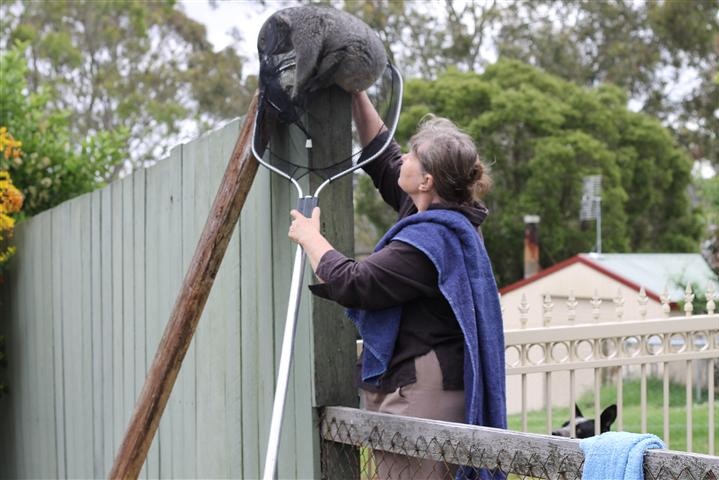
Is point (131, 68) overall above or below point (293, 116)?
above

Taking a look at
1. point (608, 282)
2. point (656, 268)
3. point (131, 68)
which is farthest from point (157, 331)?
point (131, 68)

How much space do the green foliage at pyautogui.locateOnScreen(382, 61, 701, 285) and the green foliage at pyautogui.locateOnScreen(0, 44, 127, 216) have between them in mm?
17069

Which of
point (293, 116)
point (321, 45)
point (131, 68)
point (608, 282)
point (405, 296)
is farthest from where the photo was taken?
point (131, 68)

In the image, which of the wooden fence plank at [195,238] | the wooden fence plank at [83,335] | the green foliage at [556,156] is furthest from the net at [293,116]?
the green foliage at [556,156]

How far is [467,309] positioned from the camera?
251cm

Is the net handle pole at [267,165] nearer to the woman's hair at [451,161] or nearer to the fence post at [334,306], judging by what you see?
the fence post at [334,306]

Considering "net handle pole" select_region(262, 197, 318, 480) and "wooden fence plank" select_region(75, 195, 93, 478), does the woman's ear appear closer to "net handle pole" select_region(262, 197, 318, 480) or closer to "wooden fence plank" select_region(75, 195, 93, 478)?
"net handle pole" select_region(262, 197, 318, 480)

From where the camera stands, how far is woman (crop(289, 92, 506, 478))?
251 cm

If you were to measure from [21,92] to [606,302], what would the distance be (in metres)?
9.92

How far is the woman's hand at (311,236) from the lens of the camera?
2.60 meters

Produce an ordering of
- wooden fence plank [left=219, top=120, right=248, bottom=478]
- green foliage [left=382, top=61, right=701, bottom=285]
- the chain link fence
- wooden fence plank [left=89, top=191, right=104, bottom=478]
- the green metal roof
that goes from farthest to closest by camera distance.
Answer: green foliage [left=382, top=61, right=701, bottom=285] < the green metal roof < wooden fence plank [left=89, top=191, right=104, bottom=478] < wooden fence plank [left=219, top=120, right=248, bottom=478] < the chain link fence

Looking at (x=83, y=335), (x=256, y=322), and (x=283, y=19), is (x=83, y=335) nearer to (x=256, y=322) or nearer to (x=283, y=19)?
(x=256, y=322)

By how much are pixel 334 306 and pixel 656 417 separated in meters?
7.16

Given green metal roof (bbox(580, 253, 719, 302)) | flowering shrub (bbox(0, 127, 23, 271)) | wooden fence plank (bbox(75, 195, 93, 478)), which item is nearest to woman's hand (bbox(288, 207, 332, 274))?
wooden fence plank (bbox(75, 195, 93, 478))
